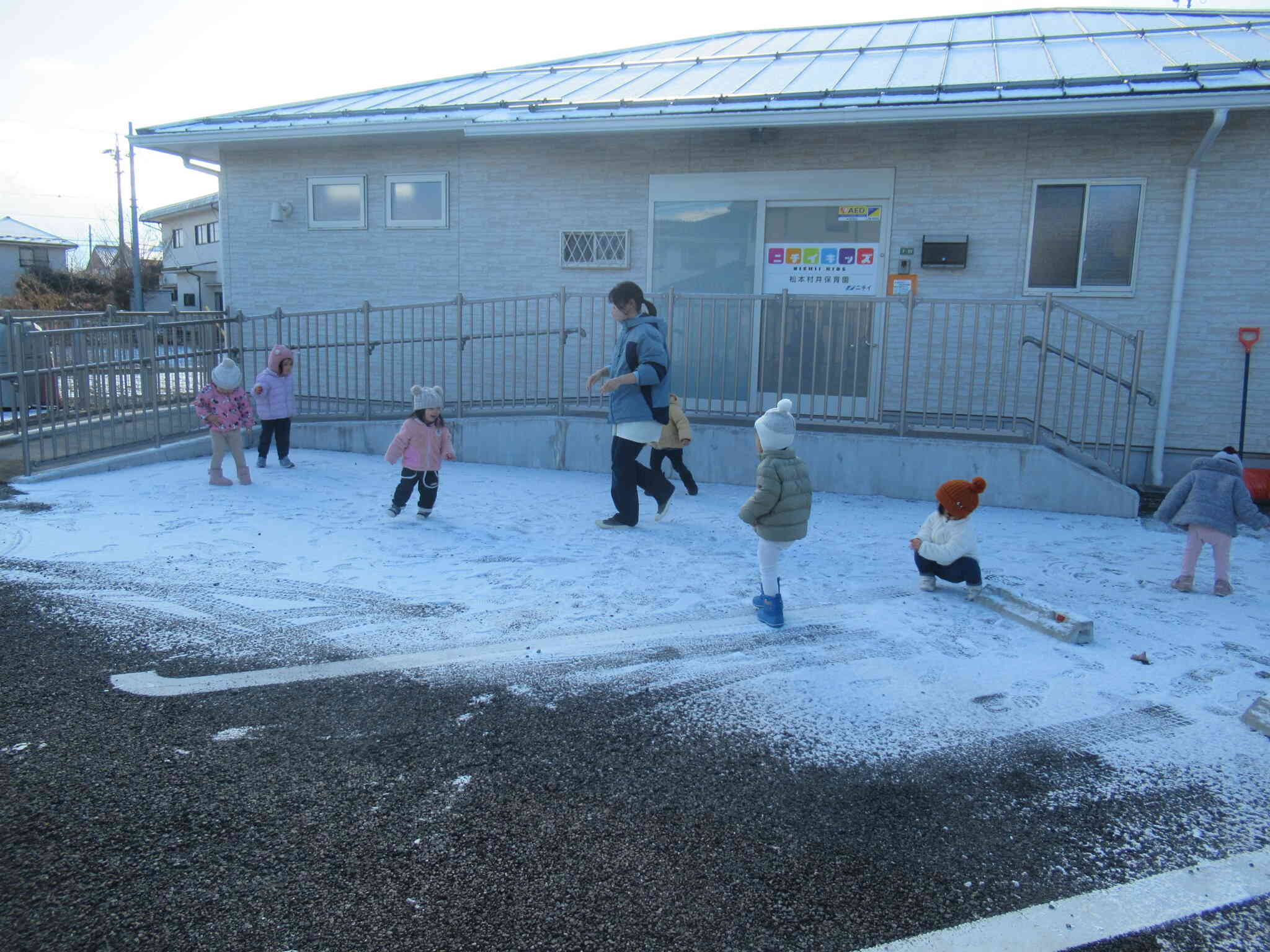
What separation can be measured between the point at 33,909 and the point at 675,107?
8.66 meters

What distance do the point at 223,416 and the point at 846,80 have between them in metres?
7.08

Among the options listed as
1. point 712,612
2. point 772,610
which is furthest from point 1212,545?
point 712,612

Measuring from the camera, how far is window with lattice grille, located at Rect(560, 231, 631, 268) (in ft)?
33.9

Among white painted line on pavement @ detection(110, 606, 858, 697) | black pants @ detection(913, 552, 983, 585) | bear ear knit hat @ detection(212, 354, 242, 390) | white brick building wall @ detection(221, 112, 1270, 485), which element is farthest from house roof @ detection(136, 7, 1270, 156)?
white painted line on pavement @ detection(110, 606, 858, 697)

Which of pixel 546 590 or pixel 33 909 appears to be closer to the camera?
pixel 33 909

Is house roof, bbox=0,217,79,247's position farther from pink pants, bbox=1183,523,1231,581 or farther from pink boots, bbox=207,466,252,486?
pink pants, bbox=1183,523,1231,581

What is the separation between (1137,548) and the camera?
6.82m

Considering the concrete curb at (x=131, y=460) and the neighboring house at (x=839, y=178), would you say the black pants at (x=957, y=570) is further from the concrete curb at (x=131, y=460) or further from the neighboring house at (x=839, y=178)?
the concrete curb at (x=131, y=460)

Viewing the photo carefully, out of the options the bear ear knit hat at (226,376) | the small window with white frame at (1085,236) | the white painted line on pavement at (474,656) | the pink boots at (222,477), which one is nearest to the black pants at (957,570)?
the white painted line on pavement at (474,656)

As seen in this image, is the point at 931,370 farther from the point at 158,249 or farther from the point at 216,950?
the point at 158,249

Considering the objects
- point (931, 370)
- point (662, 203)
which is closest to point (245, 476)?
point (662, 203)

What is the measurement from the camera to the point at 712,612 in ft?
17.1

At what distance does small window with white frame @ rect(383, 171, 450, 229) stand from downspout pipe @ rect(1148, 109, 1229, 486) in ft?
25.5

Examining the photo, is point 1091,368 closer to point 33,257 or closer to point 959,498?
point 959,498
